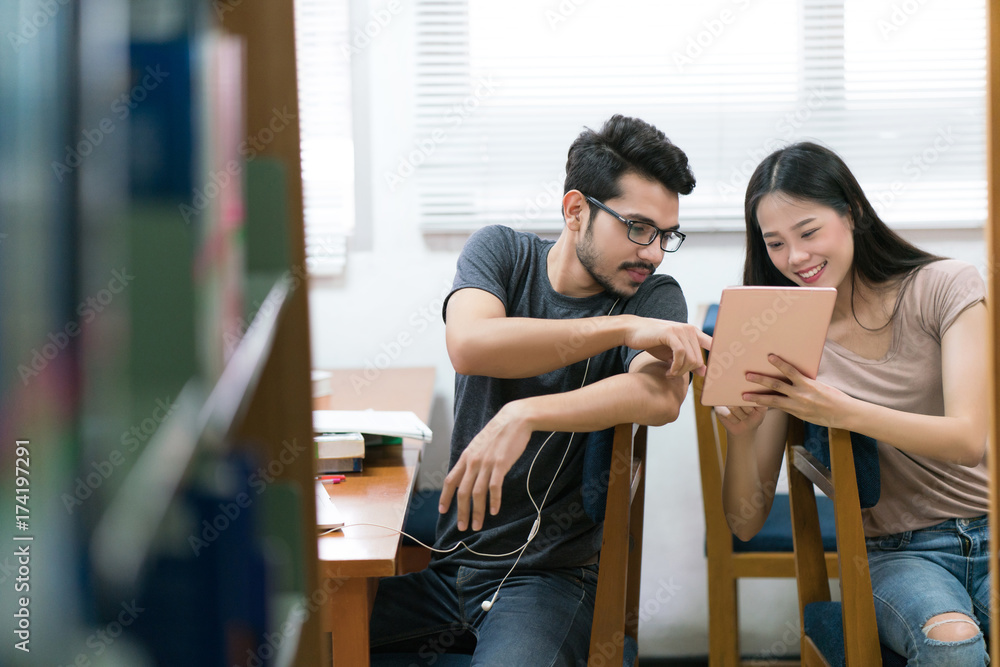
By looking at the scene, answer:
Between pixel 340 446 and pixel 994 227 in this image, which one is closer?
pixel 994 227

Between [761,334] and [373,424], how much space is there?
0.76 metres

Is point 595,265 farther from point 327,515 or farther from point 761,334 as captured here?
point 327,515

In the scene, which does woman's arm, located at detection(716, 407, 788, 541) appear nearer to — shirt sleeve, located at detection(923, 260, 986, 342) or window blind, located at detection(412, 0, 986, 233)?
shirt sleeve, located at detection(923, 260, 986, 342)

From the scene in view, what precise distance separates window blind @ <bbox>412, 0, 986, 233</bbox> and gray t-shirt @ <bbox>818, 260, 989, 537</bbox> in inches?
35.9

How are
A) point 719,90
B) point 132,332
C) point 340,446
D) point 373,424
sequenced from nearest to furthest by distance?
point 132,332, point 340,446, point 373,424, point 719,90

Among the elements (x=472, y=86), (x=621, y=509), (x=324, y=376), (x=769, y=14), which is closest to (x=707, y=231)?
(x=769, y=14)

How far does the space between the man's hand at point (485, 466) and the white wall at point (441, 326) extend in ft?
3.99

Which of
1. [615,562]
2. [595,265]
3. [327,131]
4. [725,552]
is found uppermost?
[327,131]

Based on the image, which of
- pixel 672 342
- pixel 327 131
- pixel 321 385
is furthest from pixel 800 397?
pixel 327 131

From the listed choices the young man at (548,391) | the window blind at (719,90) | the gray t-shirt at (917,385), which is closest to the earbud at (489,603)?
the young man at (548,391)

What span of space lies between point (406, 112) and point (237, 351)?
2003 millimetres

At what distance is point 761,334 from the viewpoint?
1362 mm

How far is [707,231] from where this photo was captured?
2467mm

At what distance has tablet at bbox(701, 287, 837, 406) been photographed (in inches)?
51.1
